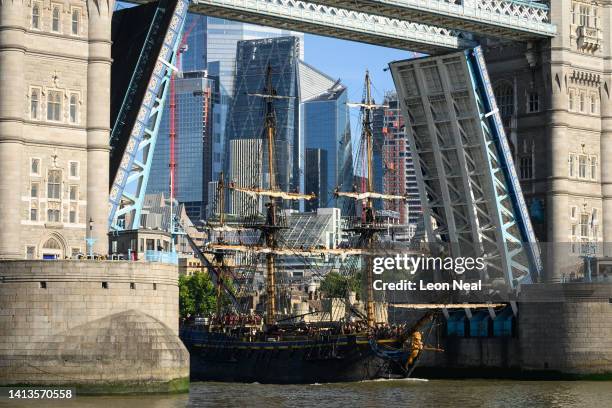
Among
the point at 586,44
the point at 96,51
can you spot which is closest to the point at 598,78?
the point at 586,44

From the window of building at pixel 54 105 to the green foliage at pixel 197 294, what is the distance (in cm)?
6290

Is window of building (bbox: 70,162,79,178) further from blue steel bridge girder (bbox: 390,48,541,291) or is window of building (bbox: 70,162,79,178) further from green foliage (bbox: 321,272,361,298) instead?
green foliage (bbox: 321,272,361,298)

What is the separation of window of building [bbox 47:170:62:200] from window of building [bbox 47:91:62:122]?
2.06 meters

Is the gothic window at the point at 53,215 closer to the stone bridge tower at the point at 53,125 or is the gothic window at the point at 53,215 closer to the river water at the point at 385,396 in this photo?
the stone bridge tower at the point at 53,125

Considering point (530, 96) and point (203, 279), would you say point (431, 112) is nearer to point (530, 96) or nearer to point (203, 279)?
point (530, 96)

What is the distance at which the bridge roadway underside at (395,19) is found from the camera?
64938 mm

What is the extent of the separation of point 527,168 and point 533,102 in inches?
128

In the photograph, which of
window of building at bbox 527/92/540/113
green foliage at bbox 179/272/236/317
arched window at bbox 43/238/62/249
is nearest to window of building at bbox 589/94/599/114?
window of building at bbox 527/92/540/113

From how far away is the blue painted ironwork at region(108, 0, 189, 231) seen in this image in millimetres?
59938

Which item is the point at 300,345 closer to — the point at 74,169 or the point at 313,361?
the point at 313,361

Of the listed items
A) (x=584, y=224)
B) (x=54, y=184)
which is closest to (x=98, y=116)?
(x=54, y=184)

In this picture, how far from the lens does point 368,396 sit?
61531 mm

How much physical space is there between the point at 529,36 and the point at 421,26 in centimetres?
653

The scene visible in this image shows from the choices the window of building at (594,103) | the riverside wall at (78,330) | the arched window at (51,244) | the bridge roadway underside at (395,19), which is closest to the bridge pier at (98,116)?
the arched window at (51,244)
